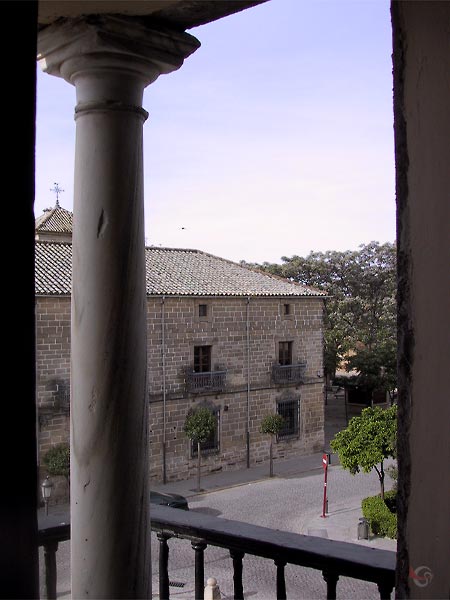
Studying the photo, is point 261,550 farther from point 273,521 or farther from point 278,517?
point 278,517

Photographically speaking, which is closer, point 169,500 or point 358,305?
point 169,500

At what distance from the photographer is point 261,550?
64.0 inches

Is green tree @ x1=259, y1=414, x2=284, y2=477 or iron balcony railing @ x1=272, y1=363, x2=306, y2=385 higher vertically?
iron balcony railing @ x1=272, y1=363, x2=306, y2=385

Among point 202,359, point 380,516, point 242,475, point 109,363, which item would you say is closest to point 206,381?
point 202,359

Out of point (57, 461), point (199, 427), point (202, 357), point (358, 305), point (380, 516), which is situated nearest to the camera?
point (380, 516)

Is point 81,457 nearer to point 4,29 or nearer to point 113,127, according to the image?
point 113,127

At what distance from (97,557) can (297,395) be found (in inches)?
641

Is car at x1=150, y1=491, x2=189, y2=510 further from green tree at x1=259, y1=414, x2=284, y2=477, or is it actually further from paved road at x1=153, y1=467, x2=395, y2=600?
green tree at x1=259, y1=414, x2=284, y2=477

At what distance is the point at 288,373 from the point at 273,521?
5.92 meters

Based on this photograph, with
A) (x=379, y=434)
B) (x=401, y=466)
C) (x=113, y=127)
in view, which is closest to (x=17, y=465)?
(x=401, y=466)

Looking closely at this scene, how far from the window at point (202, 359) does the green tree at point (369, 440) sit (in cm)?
539

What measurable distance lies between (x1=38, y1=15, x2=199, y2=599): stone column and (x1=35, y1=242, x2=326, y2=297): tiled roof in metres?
11.1

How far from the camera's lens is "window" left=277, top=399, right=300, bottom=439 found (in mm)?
17391

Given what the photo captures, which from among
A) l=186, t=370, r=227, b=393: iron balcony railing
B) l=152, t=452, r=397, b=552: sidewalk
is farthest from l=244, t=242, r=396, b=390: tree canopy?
l=186, t=370, r=227, b=393: iron balcony railing
